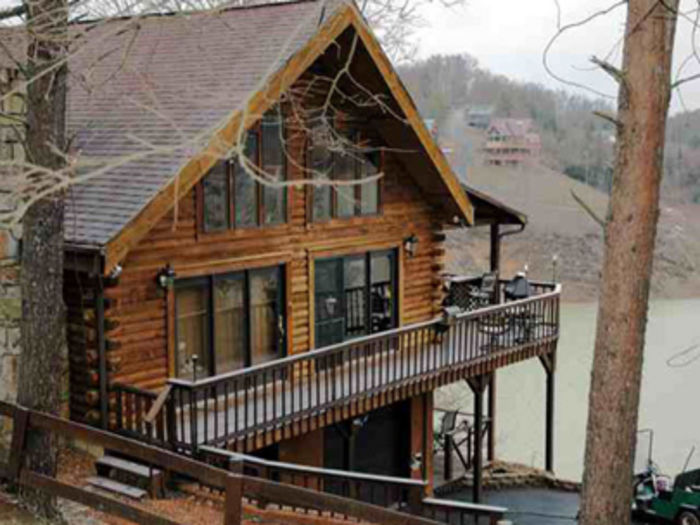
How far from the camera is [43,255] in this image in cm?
866

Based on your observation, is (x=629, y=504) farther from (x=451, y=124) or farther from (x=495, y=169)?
(x=451, y=124)

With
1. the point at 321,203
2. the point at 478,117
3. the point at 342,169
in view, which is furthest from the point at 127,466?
the point at 478,117

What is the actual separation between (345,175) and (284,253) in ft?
5.57

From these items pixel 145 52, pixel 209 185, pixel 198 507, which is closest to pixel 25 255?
Answer: pixel 198 507

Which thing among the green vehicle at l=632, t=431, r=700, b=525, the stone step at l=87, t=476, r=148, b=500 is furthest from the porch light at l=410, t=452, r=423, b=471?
the stone step at l=87, t=476, r=148, b=500

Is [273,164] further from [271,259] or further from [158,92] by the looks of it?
[158,92]

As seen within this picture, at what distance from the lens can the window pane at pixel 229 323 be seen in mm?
13008

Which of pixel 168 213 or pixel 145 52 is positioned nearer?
pixel 168 213

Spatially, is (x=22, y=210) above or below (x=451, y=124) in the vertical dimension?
below

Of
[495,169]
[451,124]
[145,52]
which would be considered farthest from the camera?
[451,124]

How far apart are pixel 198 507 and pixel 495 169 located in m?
58.7

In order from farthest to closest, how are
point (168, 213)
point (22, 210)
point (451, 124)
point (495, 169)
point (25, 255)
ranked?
point (451, 124), point (495, 169), point (168, 213), point (25, 255), point (22, 210)

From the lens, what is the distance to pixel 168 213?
39.9 ft

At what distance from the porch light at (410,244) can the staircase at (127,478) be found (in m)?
6.47
